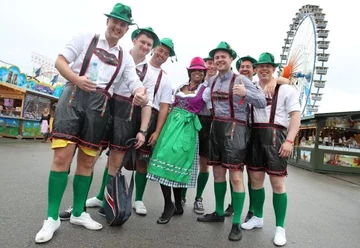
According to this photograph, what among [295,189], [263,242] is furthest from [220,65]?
[295,189]

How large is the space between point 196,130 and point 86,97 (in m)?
1.30

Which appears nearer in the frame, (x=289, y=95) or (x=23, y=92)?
(x=289, y=95)

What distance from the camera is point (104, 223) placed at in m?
2.92

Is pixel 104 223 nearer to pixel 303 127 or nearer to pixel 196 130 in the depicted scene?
pixel 196 130

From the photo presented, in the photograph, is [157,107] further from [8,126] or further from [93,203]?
[8,126]

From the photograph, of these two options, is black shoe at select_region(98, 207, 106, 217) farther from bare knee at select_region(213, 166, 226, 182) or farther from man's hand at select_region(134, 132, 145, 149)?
bare knee at select_region(213, 166, 226, 182)

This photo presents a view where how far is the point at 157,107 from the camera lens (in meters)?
3.52

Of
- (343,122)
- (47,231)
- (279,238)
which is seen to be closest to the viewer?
(47,231)

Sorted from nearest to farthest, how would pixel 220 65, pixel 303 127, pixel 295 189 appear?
pixel 220 65
pixel 295 189
pixel 303 127

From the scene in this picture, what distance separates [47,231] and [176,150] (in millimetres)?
1361

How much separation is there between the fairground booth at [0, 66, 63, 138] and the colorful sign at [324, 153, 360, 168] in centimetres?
1336

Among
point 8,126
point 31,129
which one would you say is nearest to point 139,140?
point 8,126

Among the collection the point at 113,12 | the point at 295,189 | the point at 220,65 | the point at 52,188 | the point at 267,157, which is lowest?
the point at 295,189

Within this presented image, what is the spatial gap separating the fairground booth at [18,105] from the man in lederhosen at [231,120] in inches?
518
